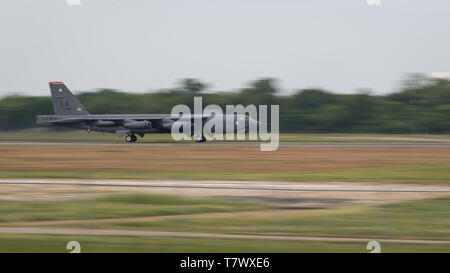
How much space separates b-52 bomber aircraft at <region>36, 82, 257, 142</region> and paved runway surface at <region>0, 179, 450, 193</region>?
30.8m

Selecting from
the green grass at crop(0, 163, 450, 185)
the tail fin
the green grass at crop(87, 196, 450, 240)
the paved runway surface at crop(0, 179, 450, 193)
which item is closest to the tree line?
the tail fin

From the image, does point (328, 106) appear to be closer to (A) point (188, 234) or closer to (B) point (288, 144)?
(B) point (288, 144)

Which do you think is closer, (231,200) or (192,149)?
(231,200)

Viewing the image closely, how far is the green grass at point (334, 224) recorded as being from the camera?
517 inches

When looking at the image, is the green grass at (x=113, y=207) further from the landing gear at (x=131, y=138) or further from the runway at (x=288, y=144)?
the landing gear at (x=131, y=138)

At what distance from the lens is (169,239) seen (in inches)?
472

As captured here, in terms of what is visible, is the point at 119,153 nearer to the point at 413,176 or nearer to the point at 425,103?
the point at 413,176

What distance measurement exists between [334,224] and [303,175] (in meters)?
12.4

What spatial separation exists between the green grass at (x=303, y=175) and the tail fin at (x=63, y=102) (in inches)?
1053

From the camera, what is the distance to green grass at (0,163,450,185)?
24797mm

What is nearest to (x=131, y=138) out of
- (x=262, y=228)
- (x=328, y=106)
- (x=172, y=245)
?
(x=328, y=106)
